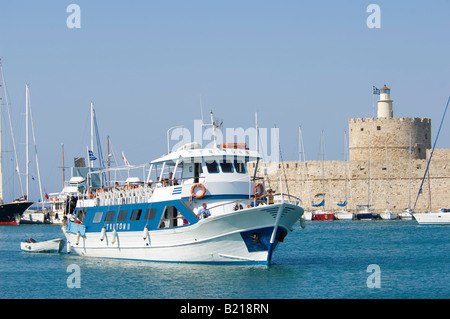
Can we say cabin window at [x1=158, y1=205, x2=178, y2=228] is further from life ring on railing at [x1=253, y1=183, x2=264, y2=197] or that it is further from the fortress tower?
the fortress tower

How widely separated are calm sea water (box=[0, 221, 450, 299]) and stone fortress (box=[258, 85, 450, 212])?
25.0 meters

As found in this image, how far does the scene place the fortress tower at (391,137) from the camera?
6281 cm

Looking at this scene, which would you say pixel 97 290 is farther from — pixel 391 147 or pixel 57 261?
pixel 391 147

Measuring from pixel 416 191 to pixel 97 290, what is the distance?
40.9m

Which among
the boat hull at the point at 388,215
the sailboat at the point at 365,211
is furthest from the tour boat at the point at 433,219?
the sailboat at the point at 365,211

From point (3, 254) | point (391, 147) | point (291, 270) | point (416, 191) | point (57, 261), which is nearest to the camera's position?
point (291, 270)

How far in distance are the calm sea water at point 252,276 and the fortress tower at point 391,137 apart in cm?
2898

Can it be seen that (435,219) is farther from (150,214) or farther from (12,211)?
(12,211)

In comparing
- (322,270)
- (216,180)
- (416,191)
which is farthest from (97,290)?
(416,191)

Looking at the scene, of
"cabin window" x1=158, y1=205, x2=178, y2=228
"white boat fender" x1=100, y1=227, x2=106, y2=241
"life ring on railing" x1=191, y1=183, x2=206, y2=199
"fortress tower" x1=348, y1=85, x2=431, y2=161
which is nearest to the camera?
"life ring on railing" x1=191, y1=183, x2=206, y2=199

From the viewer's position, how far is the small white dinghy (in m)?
34.2

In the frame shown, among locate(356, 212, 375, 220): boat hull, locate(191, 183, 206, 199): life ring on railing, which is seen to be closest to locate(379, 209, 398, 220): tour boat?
locate(356, 212, 375, 220): boat hull

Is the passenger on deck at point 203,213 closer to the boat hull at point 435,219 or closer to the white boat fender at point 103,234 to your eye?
the white boat fender at point 103,234

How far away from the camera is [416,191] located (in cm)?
5897
